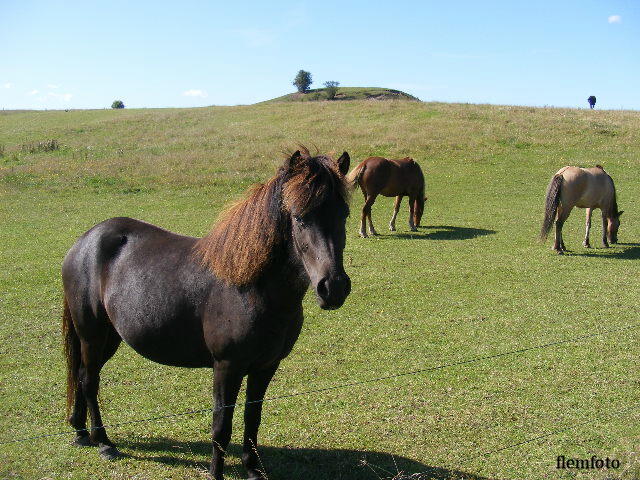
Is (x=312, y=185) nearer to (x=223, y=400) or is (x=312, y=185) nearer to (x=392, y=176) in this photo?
(x=223, y=400)

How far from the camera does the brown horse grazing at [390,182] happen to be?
1430 centimetres

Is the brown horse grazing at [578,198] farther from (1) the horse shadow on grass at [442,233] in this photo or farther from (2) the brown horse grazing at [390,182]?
(2) the brown horse grazing at [390,182]

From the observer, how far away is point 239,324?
355cm

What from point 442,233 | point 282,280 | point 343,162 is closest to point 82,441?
point 282,280

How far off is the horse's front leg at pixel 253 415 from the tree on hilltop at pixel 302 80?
9625 cm

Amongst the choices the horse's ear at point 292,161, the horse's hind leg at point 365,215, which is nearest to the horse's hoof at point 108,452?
the horse's ear at point 292,161

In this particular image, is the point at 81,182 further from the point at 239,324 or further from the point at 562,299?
the point at 239,324

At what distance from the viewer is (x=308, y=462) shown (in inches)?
171

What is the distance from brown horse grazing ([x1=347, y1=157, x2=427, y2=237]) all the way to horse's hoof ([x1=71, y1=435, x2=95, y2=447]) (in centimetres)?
1003

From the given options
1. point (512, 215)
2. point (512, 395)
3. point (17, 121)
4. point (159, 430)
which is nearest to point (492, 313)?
point (512, 395)

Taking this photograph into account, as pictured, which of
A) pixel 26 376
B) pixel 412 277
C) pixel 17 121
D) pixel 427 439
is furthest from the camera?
pixel 17 121

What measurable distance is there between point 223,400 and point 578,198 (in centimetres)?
1140

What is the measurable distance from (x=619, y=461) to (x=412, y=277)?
615cm

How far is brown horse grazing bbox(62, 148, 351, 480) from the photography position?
10.7 feet
